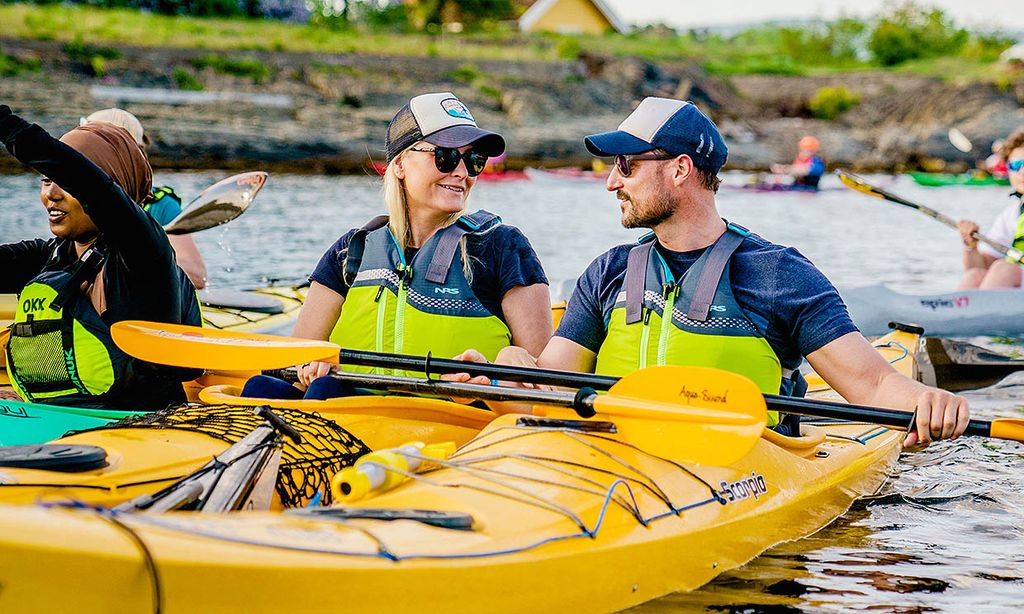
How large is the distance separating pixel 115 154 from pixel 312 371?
842 millimetres

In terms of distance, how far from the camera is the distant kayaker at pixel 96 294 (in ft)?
10.4

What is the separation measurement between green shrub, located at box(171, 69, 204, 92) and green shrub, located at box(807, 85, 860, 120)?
18.3 meters

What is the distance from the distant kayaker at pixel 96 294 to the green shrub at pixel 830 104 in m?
32.6

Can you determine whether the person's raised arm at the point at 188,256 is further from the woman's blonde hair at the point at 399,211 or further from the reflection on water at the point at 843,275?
the reflection on water at the point at 843,275

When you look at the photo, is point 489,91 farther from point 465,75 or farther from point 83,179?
point 83,179

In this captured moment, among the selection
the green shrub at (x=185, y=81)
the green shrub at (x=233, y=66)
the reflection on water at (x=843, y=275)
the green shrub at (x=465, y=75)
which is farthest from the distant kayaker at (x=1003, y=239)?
the green shrub at (x=465, y=75)

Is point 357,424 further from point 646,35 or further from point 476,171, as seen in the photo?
point 646,35

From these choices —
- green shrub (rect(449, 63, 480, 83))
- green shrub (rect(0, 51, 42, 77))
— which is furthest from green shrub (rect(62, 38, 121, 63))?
green shrub (rect(449, 63, 480, 83))

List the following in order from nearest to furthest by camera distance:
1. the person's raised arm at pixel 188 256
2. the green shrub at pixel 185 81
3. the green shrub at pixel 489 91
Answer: the person's raised arm at pixel 188 256 → the green shrub at pixel 185 81 → the green shrub at pixel 489 91

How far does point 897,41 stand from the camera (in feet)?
144

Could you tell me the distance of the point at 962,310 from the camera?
24.7 ft

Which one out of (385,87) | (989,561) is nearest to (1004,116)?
(385,87)

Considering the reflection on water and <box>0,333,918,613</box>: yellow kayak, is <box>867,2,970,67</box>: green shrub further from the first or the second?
<box>0,333,918,613</box>: yellow kayak

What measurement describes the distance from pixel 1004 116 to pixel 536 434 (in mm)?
32189
